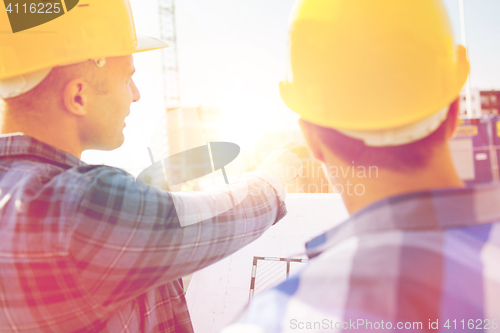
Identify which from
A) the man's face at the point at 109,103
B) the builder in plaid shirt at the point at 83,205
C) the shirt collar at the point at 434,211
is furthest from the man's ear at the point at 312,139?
the man's face at the point at 109,103

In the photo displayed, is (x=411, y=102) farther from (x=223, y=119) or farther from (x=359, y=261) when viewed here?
(x=223, y=119)

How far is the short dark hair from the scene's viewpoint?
42cm

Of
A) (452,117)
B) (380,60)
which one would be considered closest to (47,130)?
(380,60)

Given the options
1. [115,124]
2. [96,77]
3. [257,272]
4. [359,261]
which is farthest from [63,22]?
[257,272]

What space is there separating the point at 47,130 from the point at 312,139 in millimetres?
655

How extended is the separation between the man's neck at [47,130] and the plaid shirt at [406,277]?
64cm

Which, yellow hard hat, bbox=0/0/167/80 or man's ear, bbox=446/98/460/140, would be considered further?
yellow hard hat, bbox=0/0/167/80

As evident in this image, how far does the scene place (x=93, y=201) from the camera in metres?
0.57

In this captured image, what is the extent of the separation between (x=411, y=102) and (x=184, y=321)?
886 mm

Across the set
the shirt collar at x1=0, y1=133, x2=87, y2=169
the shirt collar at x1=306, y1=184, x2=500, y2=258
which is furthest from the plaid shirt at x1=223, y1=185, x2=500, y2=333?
the shirt collar at x1=0, y1=133, x2=87, y2=169

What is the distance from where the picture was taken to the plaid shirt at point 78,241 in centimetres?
56

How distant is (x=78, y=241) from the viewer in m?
0.56

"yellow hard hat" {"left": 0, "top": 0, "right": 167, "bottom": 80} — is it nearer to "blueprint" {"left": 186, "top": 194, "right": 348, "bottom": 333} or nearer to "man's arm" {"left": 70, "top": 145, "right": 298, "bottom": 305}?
"man's arm" {"left": 70, "top": 145, "right": 298, "bottom": 305}

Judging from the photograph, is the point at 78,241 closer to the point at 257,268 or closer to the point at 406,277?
the point at 406,277
